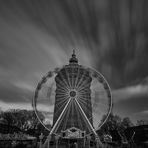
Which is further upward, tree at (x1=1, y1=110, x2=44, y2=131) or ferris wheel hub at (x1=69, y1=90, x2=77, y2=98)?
ferris wheel hub at (x1=69, y1=90, x2=77, y2=98)

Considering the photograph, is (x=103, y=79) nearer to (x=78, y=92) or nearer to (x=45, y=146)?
(x=78, y=92)

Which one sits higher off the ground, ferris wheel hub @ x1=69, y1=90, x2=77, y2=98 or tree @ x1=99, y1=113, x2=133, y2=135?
ferris wheel hub @ x1=69, y1=90, x2=77, y2=98

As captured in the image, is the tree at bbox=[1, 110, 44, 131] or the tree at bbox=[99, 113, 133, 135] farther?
the tree at bbox=[99, 113, 133, 135]

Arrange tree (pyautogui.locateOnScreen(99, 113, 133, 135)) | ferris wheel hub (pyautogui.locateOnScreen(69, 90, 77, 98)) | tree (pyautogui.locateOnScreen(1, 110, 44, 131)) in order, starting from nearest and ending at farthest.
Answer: ferris wheel hub (pyautogui.locateOnScreen(69, 90, 77, 98)) → tree (pyautogui.locateOnScreen(1, 110, 44, 131)) → tree (pyautogui.locateOnScreen(99, 113, 133, 135))

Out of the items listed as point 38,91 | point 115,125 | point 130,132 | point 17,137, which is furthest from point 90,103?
point 115,125

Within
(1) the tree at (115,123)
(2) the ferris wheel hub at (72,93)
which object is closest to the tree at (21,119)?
(1) the tree at (115,123)

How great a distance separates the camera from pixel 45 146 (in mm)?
33656

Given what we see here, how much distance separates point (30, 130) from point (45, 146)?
119ft

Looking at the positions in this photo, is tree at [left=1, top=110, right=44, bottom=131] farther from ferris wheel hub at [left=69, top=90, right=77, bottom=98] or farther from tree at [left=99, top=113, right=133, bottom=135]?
ferris wheel hub at [left=69, top=90, right=77, bottom=98]

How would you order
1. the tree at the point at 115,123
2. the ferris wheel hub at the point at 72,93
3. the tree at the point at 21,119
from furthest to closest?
the tree at the point at 115,123 → the tree at the point at 21,119 → the ferris wheel hub at the point at 72,93

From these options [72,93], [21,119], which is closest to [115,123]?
[21,119]

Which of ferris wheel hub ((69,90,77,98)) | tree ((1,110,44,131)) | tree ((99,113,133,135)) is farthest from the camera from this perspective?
tree ((99,113,133,135))

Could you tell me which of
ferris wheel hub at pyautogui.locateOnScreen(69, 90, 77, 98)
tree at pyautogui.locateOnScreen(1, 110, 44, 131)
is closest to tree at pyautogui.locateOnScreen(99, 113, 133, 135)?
tree at pyautogui.locateOnScreen(1, 110, 44, 131)

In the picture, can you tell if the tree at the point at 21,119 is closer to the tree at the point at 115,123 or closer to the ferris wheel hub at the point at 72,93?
the tree at the point at 115,123
